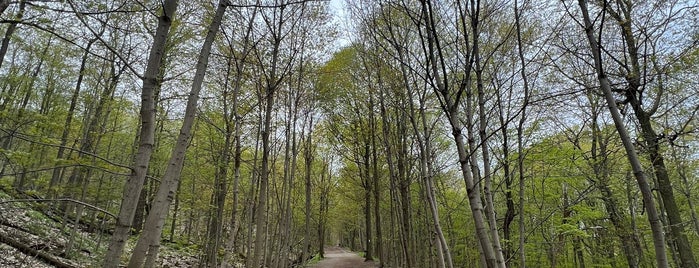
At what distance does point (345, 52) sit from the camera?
28.9 feet

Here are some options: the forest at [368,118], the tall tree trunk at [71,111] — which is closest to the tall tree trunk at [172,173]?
the forest at [368,118]

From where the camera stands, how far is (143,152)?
6.38ft

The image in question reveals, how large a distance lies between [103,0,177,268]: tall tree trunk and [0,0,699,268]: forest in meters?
0.01

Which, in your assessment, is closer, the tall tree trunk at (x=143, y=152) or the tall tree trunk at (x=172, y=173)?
the tall tree trunk at (x=143, y=152)

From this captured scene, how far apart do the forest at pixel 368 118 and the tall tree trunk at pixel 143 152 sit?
0.01m

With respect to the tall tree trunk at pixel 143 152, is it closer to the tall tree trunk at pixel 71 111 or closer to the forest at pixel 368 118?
the forest at pixel 368 118

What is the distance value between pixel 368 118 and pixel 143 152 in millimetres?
10315

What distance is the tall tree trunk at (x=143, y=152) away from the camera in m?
1.76

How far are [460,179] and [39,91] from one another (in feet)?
64.5

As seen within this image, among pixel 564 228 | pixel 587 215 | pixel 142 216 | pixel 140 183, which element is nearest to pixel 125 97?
pixel 142 216

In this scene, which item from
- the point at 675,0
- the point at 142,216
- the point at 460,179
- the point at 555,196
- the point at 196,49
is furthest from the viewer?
the point at 460,179

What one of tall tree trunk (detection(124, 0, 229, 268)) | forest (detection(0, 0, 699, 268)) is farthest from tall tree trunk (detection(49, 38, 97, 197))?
tall tree trunk (detection(124, 0, 229, 268))

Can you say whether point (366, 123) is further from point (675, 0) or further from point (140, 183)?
point (140, 183)

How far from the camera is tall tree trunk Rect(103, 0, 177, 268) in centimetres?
176
